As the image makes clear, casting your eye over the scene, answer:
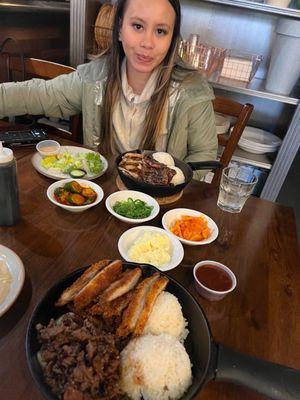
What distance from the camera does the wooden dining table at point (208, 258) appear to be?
A: 2.32 feet

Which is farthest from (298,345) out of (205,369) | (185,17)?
(185,17)

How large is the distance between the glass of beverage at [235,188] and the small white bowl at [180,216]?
142 mm

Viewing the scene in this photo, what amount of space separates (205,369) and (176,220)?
63 centimetres

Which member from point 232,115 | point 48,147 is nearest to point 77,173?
point 48,147

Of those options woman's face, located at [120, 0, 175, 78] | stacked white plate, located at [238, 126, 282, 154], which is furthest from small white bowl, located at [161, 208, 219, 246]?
stacked white plate, located at [238, 126, 282, 154]

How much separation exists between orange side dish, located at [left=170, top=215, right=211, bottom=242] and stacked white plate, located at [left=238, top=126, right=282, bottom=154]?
183cm

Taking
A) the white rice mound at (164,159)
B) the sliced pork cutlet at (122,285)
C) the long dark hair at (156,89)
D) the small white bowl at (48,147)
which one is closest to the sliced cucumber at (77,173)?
the small white bowl at (48,147)

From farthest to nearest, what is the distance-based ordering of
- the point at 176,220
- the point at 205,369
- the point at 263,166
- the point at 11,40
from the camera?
the point at 263,166
the point at 11,40
the point at 176,220
the point at 205,369

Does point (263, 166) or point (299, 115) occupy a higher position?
point (299, 115)

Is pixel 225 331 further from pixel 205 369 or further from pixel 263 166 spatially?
pixel 263 166

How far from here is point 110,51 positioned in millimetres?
1824

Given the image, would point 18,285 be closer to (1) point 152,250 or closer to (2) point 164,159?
(1) point 152,250

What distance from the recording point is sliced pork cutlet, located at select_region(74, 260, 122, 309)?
728 mm

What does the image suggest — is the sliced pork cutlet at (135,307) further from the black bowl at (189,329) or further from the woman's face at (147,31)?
the woman's face at (147,31)
